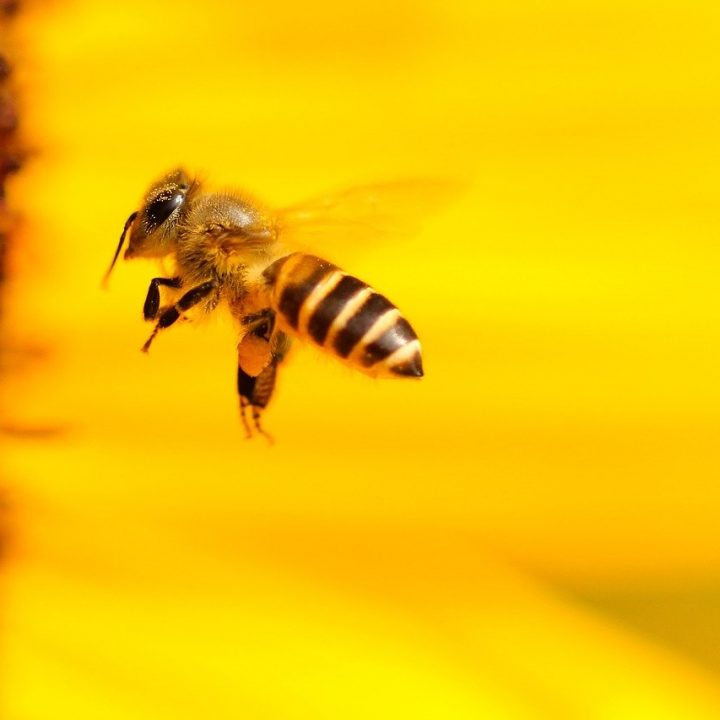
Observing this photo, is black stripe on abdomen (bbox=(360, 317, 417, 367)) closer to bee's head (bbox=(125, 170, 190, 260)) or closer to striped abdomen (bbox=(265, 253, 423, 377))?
striped abdomen (bbox=(265, 253, 423, 377))

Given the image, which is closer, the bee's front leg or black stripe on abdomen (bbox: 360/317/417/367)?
black stripe on abdomen (bbox: 360/317/417/367)

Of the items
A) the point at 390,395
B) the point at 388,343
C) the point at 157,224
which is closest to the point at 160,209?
the point at 157,224

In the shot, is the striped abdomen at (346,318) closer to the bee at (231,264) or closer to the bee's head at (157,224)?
the bee at (231,264)

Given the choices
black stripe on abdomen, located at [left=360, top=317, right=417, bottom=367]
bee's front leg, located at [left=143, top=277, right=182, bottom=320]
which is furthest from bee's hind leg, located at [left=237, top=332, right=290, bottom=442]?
black stripe on abdomen, located at [left=360, top=317, right=417, bottom=367]

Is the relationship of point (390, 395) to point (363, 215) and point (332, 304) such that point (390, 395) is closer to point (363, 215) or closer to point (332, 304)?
point (363, 215)

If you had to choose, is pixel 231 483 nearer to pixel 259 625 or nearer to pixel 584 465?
pixel 259 625

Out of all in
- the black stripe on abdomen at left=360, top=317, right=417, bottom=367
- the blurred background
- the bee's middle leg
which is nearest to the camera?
the black stripe on abdomen at left=360, top=317, right=417, bottom=367
